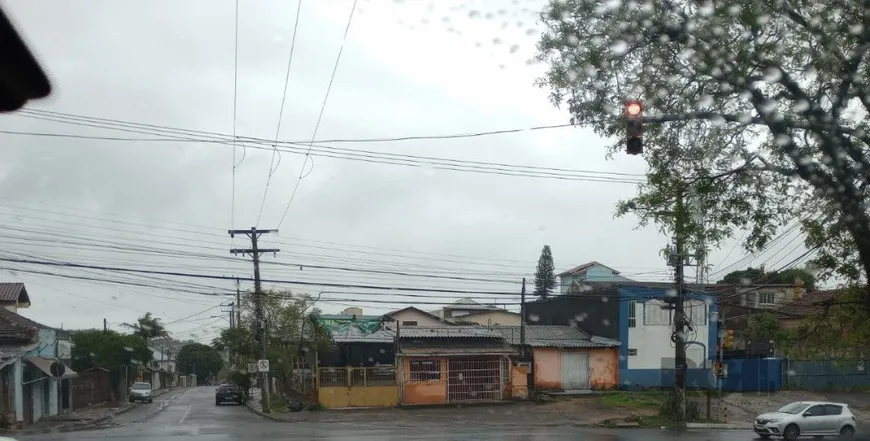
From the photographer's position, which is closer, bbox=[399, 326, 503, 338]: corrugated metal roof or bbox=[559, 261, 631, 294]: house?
bbox=[399, 326, 503, 338]: corrugated metal roof

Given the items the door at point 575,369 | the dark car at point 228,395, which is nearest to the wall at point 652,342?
the door at point 575,369

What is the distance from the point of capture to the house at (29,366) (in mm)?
30688

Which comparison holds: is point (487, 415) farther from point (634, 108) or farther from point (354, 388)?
point (634, 108)

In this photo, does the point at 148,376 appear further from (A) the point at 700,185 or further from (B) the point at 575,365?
(A) the point at 700,185

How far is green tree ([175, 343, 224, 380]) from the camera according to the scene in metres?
126

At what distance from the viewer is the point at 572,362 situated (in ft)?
146

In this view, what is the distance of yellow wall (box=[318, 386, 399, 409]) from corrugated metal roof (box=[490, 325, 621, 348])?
25.6 feet

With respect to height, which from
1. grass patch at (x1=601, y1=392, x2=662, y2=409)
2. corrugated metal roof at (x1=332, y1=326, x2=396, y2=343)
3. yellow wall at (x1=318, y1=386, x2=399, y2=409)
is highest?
corrugated metal roof at (x1=332, y1=326, x2=396, y2=343)

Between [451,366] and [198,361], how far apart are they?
313 feet

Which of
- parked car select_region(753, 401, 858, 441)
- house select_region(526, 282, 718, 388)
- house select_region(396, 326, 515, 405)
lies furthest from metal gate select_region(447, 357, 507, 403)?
parked car select_region(753, 401, 858, 441)

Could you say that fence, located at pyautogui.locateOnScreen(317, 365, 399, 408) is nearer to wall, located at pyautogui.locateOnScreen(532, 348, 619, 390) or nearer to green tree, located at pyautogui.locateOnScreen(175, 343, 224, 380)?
wall, located at pyautogui.locateOnScreen(532, 348, 619, 390)

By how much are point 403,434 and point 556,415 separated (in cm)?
1114

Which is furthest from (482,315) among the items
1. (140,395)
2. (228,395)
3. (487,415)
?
(487,415)

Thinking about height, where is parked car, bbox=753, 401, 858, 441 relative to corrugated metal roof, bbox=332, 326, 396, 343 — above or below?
below
